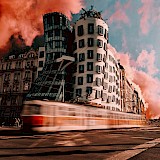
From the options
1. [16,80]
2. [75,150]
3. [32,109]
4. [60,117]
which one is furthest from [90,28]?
[75,150]

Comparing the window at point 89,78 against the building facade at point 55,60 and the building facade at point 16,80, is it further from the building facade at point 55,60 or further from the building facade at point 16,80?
the building facade at point 16,80

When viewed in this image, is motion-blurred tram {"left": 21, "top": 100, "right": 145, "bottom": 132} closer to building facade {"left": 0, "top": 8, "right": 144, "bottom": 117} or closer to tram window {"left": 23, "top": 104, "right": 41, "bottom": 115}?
tram window {"left": 23, "top": 104, "right": 41, "bottom": 115}

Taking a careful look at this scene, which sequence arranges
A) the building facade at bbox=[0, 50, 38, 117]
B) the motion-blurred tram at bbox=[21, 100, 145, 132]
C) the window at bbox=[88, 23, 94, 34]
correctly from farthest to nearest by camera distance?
the building facade at bbox=[0, 50, 38, 117] → the window at bbox=[88, 23, 94, 34] → the motion-blurred tram at bbox=[21, 100, 145, 132]

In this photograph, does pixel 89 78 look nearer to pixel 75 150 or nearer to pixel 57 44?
pixel 57 44

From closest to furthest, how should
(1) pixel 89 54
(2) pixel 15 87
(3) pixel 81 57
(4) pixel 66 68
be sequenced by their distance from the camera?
(1) pixel 89 54, (3) pixel 81 57, (4) pixel 66 68, (2) pixel 15 87

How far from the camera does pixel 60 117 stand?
2178cm

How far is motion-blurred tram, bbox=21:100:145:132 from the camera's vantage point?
64.0 feet

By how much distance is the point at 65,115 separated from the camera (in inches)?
893

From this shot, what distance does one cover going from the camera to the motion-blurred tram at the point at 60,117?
19500mm

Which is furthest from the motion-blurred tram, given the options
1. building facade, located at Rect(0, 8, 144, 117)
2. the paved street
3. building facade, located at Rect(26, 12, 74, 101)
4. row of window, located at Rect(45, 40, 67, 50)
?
row of window, located at Rect(45, 40, 67, 50)

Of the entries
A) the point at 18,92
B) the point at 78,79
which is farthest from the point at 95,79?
the point at 18,92

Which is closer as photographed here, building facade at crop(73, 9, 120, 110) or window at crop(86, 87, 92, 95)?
window at crop(86, 87, 92, 95)

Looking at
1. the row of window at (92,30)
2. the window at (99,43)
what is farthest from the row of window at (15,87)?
the window at (99,43)

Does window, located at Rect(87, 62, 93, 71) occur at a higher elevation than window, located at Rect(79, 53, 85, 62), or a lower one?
lower
